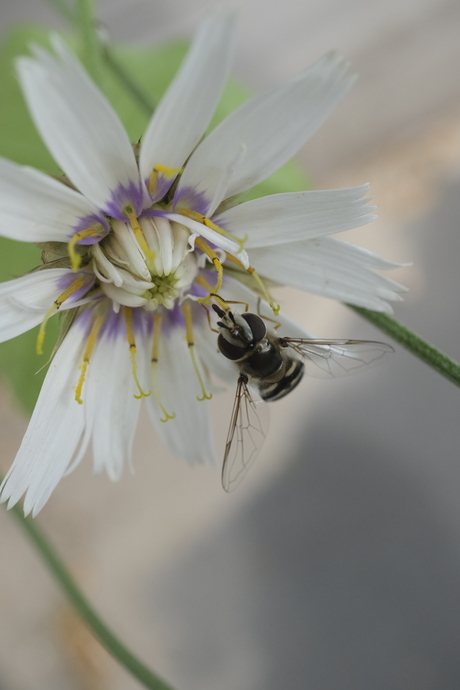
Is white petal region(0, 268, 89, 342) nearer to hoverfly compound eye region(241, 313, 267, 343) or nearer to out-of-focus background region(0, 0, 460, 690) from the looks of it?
hoverfly compound eye region(241, 313, 267, 343)

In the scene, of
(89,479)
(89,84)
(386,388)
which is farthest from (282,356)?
(89,479)

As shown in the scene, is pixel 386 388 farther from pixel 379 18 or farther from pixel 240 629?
pixel 379 18

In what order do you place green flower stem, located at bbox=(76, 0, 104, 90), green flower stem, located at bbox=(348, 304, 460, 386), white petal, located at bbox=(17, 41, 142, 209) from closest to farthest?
white petal, located at bbox=(17, 41, 142, 209) < green flower stem, located at bbox=(348, 304, 460, 386) < green flower stem, located at bbox=(76, 0, 104, 90)

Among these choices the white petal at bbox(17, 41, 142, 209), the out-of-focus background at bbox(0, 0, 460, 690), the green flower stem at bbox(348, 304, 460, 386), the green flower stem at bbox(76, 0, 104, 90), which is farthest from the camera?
the out-of-focus background at bbox(0, 0, 460, 690)

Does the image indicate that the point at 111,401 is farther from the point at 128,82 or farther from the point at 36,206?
the point at 128,82

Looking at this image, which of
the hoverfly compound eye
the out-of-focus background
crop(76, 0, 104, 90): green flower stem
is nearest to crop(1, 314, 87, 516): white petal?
the hoverfly compound eye

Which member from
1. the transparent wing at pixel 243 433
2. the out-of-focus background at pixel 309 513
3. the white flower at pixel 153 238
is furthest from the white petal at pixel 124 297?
the out-of-focus background at pixel 309 513

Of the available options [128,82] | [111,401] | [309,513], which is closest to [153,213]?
[111,401]
